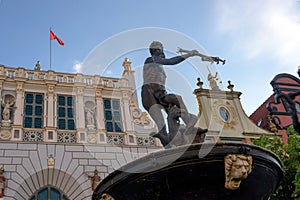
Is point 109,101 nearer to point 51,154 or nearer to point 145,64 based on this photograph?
point 51,154

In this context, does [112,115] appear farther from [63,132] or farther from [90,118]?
[63,132]

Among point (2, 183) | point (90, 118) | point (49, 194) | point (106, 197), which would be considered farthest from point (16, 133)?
point (106, 197)

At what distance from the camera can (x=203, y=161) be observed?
4.23 metres

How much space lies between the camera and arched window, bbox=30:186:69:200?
1483 centimetres

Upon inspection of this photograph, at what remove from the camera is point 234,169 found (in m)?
4.25

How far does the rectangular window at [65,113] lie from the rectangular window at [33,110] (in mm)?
793

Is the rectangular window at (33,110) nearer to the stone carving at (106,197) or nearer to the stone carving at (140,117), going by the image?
the stone carving at (140,117)

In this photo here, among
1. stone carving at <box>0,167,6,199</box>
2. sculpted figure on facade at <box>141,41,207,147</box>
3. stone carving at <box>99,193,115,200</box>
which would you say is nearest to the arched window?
stone carving at <box>0,167,6,199</box>

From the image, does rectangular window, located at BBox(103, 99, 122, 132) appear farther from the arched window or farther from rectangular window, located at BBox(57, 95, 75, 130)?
the arched window

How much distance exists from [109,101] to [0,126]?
5.22 m

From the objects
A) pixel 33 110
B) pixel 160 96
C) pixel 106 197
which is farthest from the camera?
pixel 33 110

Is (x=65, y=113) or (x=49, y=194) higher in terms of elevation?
(x=65, y=113)

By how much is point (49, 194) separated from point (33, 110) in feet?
13.1

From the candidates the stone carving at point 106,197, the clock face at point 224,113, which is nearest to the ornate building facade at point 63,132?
the clock face at point 224,113
